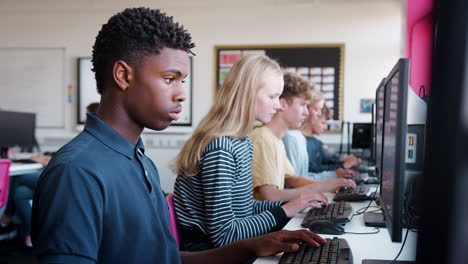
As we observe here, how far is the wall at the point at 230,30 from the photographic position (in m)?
4.78

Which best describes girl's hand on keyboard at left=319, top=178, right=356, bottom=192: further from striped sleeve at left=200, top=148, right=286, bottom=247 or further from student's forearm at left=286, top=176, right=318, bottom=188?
striped sleeve at left=200, top=148, right=286, bottom=247

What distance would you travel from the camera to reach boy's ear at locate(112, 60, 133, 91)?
31.9 inches

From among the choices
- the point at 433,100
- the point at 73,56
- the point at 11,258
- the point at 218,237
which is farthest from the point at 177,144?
the point at 433,100

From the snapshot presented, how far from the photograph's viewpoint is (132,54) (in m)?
0.82

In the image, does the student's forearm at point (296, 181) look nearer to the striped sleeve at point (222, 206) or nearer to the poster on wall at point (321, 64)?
the striped sleeve at point (222, 206)

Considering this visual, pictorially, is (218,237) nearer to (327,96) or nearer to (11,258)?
(11,258)

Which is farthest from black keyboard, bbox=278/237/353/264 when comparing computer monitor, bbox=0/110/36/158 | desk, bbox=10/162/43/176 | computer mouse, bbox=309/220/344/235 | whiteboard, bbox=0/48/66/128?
whiteboard, bbox=0/48/66/128

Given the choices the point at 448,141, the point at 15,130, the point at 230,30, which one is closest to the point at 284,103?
the point at 448,141

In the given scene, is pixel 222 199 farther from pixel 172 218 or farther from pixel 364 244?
pixel 364 244

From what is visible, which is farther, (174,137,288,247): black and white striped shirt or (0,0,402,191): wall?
(0,0,402,191): wall

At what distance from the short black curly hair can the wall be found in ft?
13.5

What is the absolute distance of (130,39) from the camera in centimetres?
82

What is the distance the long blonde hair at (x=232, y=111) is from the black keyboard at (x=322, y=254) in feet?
1.65

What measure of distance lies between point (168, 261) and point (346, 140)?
14.0ft
